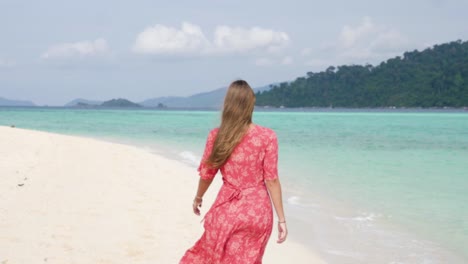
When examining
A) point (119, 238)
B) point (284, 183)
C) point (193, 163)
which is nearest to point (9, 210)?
point (119, 238)

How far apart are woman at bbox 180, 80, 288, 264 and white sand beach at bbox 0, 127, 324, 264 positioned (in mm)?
1935

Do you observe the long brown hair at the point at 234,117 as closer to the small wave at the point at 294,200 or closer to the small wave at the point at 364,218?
the small wave at the point at 364,218

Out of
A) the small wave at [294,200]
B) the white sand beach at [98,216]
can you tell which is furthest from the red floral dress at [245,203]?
the small wave at [294,200]

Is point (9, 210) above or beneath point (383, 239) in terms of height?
above

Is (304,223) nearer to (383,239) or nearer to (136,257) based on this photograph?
(383,239)

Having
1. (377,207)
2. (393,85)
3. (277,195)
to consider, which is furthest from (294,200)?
(393,85)

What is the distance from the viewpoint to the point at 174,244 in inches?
210

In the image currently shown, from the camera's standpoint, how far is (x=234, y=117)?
288 cm

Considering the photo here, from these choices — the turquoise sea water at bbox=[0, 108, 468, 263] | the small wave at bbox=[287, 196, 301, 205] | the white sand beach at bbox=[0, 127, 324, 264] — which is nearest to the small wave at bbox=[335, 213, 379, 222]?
the turquoise sea water at bbox=[0, 108, 468, 263]

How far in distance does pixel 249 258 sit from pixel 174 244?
249cm

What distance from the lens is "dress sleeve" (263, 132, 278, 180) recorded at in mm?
2914

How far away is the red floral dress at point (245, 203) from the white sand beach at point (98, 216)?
1931mm

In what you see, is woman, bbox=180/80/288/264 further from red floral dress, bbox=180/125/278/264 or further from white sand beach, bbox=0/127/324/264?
white sand beach, bbox=0/127/324/264

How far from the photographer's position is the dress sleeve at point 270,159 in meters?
2.91
